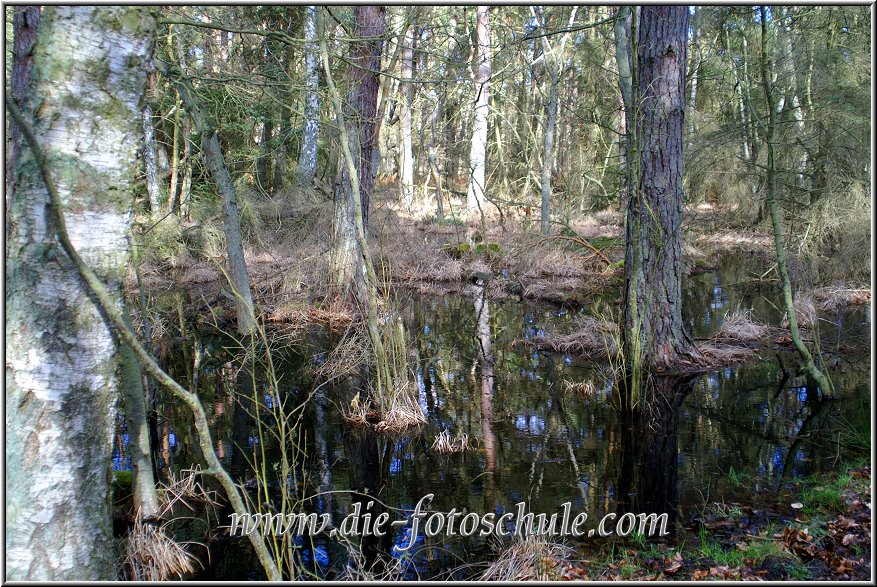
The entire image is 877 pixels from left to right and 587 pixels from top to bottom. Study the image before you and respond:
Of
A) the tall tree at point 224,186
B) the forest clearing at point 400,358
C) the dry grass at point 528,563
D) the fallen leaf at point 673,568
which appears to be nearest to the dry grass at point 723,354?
the forest clearing at point 400,358

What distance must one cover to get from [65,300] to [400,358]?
4333mm

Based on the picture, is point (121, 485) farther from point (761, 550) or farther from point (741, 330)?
point (741, 330)

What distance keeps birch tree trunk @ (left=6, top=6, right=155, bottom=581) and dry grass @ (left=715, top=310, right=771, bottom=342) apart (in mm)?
8572

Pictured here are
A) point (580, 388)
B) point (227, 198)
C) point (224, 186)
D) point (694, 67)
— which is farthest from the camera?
point (694, 67)

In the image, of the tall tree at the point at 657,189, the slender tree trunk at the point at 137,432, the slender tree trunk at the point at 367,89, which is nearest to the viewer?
the slender tree trunk at the point at 137,432

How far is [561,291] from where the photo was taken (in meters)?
13.7

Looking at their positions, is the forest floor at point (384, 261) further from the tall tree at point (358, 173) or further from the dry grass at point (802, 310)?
the dry grass at point (802, 310)

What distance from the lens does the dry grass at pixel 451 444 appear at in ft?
19.6

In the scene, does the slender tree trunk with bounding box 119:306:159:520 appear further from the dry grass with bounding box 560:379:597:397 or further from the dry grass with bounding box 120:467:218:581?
the dry grass with bounding box 560:379:597:397

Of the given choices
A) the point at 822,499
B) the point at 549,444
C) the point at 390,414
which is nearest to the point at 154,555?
the point at 390,414

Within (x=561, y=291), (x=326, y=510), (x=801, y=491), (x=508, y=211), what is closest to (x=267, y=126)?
(x=508, y=211)

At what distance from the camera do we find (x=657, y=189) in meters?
7.79

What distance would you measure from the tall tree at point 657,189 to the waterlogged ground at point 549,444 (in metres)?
0.96

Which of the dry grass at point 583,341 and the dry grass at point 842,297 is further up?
the dry grass at point 842,297
